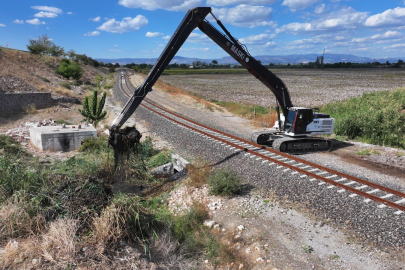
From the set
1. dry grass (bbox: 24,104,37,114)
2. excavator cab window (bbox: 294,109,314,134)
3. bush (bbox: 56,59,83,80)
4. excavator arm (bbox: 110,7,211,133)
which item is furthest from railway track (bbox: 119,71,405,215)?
bush (bbox: 56,59,83,80)

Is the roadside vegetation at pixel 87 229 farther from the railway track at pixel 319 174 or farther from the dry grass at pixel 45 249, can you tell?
the railway track at pixel 319 174

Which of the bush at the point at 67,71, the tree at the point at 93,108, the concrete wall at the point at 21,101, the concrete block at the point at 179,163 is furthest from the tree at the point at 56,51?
the concrete block at the point at 179,163

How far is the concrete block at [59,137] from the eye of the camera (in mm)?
14703

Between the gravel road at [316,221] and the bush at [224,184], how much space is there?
0.29 metres

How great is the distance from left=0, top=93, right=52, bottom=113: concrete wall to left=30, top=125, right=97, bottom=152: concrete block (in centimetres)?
1029

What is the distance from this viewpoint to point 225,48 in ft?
38.5

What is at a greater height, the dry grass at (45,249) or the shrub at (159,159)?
the dry grass at (45,249)

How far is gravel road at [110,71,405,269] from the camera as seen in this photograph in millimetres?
5973

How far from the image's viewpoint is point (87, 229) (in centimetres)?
640

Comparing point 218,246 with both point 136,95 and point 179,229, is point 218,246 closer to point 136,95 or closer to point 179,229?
point 179,229

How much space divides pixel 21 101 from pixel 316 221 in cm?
2569

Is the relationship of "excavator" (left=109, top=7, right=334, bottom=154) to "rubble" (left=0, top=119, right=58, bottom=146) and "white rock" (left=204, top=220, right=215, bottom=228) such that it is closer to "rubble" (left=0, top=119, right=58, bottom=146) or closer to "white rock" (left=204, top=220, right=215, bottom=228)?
"white rock" (left=204, top=220, right=215, bottom=228)

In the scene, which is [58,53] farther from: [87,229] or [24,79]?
[87,229]

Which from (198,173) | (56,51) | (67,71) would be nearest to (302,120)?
(198,173)
